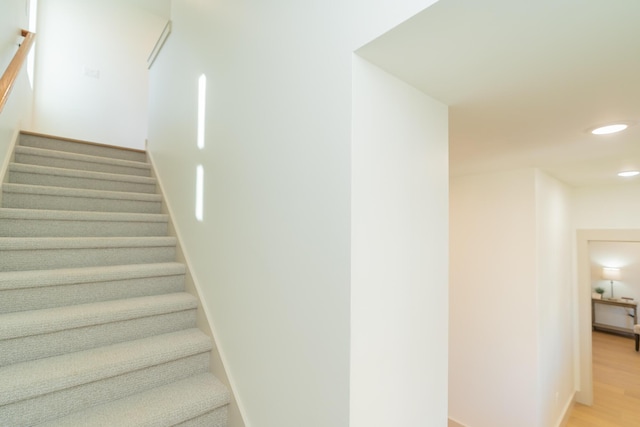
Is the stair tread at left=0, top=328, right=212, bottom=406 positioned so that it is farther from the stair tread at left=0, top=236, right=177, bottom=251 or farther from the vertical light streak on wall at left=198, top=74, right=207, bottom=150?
the vertical light streak on wall at left=198, top=74, right=207, bottom=150

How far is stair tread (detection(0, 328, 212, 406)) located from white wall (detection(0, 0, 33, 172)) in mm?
1471

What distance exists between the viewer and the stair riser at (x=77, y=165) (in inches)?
95.4

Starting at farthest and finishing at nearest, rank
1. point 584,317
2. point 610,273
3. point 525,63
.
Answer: point 610,273 < point 584,317 < point 525,63

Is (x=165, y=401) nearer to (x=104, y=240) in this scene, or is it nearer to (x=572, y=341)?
(x=104, y=240)

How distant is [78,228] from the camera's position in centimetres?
206

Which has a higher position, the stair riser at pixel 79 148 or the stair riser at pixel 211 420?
the stair riser at pixel 79 148

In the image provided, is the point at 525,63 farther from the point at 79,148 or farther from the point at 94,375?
the point at 79,148

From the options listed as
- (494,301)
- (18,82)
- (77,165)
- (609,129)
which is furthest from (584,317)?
(18,82)

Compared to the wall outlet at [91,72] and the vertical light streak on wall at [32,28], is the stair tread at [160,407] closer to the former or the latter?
the vertical light streak on wall at [32,28]

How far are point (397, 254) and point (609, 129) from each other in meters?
1.44

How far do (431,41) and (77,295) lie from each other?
2.14 m

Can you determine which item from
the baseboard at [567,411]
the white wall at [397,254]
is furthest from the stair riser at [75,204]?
the baseboard at [567,411]

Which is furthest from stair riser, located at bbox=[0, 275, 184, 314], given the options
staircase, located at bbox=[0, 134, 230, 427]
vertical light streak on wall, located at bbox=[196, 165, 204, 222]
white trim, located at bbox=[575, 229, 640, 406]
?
white trim, located at bbox=[575, 229, 640, 406]

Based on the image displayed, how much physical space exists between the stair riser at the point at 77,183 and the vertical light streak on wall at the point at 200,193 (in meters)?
1.07
